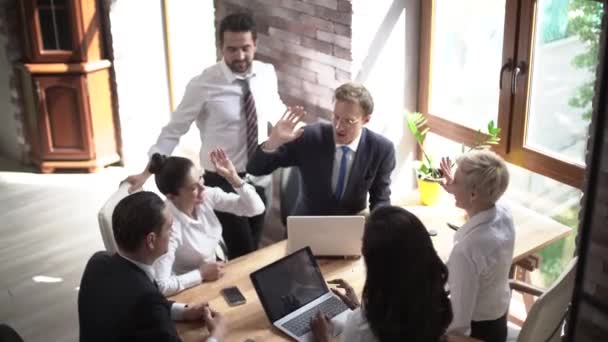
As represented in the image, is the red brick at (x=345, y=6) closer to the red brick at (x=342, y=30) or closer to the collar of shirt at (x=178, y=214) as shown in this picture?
→ the red brick at (x=342, y=30)

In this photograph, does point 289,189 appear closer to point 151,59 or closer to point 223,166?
point 223,166

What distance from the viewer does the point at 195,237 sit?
9.18 feet

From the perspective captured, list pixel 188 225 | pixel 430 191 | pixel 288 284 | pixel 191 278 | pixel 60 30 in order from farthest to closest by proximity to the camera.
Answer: pixel 60 30, pixel 430 191, pixel 188 225, pixel 191 278, pixel 288 284

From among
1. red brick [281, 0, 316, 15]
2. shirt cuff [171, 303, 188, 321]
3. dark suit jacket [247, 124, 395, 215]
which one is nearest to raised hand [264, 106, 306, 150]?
dark suit jacket [247, 124, 395, 215]

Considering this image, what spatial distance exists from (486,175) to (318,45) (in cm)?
154

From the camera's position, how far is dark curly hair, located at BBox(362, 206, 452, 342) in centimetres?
191

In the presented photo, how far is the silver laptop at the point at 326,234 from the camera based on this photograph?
2.76m

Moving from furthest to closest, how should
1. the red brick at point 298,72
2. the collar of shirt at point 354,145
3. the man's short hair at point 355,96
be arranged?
the red brick at point 298,72 → the collar of shirt at point 354,145 → the man's short hair at point 355,96

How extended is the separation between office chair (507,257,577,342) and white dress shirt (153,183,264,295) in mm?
1140

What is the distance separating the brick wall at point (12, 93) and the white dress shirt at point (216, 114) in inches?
102

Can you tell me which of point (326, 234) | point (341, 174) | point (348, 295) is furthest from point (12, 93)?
point (348, 295)

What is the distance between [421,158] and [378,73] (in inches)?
22.1

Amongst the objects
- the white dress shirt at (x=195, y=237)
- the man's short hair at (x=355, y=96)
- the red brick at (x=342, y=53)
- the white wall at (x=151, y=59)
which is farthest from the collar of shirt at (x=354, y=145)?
the white wall at (x=151, y=59)

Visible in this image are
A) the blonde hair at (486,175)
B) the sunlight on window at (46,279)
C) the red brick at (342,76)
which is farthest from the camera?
the sunlight on window at (46,279)
